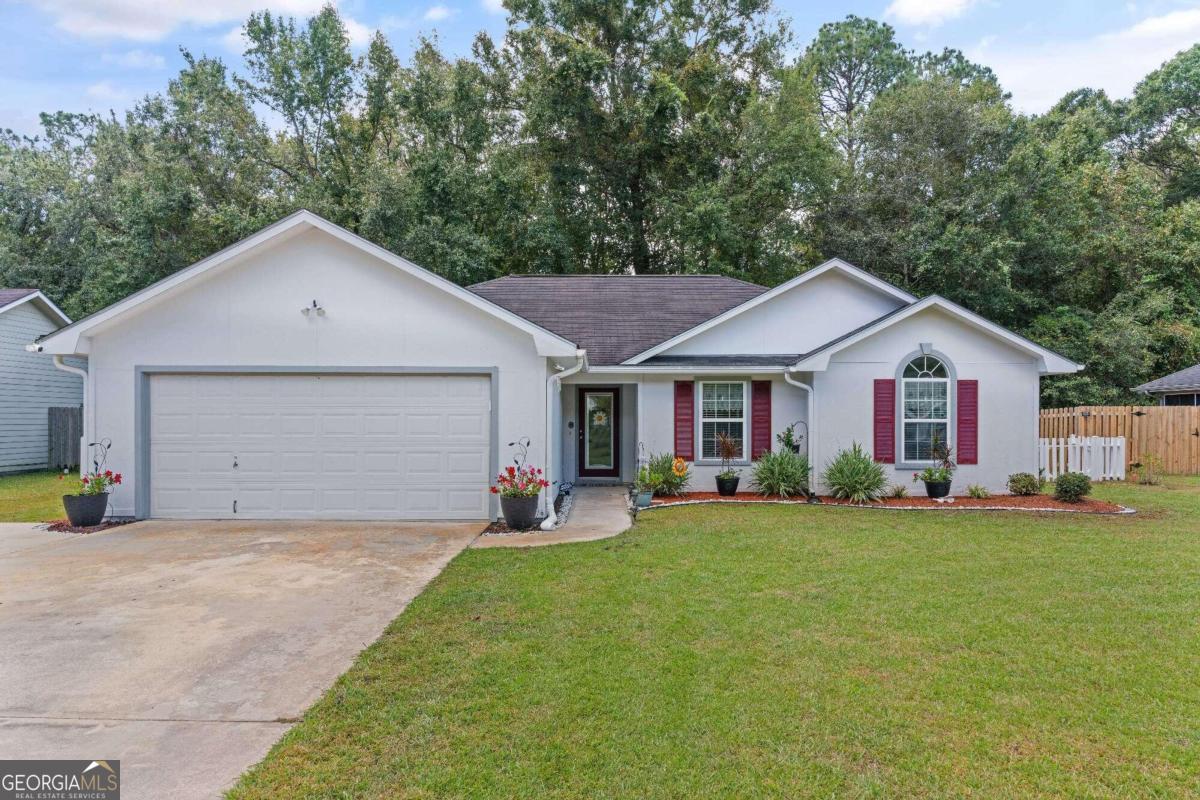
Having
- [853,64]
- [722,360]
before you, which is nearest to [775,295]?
[722,360]

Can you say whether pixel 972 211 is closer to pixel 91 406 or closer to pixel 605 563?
pixel 605 563

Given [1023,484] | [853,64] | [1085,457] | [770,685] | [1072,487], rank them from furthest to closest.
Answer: [853,64] < [1085,457] < [1023,484] < [1072,487] < [770,685]

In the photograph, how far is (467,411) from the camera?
391 inches

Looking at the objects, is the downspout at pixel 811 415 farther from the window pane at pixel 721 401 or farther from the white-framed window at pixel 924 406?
the white-framed window at pixel 924 406

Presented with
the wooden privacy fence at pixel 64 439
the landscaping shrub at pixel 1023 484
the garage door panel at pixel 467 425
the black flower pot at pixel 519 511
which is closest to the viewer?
the black flower pot at pixel 519 511

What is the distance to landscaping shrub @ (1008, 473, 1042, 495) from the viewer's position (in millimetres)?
11742

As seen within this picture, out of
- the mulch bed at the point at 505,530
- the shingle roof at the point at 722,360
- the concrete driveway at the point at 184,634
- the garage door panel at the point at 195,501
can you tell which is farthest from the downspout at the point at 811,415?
the garage door panel at the point at 195,501

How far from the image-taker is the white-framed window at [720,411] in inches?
508

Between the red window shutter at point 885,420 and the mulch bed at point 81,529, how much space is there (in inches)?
487

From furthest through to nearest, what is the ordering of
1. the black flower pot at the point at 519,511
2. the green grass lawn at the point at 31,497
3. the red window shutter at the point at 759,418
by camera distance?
1. the red window shutter at the point at 759,418
2. the green grass lawn at the point at 31,497
3. the black flower pot at the point at 519,511

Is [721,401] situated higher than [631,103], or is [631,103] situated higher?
[631,103]

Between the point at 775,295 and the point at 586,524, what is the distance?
6671mm

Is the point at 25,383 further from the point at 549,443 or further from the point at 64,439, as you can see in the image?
the point at 549,443

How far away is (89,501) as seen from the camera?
367 inches
